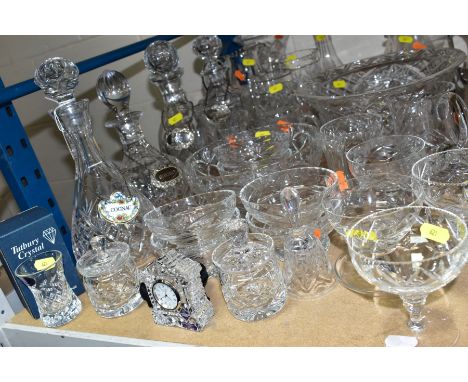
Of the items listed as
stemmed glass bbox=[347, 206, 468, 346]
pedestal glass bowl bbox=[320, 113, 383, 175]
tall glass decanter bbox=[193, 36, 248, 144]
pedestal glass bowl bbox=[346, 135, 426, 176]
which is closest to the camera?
stemmed glass bbox=[347, 206, 468, 346]

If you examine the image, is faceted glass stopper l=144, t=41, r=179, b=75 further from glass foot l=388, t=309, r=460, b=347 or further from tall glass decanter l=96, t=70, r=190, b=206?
glass foot l=388, t=309, r=460, b=347

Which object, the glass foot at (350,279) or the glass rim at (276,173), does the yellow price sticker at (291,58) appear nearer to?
the glass rim at (276,173)

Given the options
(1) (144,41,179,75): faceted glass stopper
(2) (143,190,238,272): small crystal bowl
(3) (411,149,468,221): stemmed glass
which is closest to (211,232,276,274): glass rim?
(2) (143,190,238,272): small crystal bowl

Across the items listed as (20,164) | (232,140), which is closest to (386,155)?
(232,140)

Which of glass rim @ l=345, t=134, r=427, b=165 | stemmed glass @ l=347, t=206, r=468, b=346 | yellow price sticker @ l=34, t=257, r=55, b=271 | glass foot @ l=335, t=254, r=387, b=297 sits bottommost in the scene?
glass foot @ l=335, t=254, r=387, b=297

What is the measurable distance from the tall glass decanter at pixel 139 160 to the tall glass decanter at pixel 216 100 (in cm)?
27

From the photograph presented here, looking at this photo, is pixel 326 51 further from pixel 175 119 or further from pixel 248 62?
pixel 175 119

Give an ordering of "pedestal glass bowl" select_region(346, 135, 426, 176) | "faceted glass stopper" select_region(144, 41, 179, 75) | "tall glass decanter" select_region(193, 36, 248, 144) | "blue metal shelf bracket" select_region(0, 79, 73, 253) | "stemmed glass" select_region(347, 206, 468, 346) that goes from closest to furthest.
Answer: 1. "stemmed glass" select_region(347, 206, 468, 346)
2. "pedestal glass bowl" select_region(346, 135, 426, 176)
3. "blue metal shelf bracket" select_region(0, 79, 73, 253)
4. "faceted glass stopper" select_region(144, 41, 179, 75)
5. "tall glass decanter" select_region(193, 36, 248, 144)

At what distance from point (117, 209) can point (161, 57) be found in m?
0.49

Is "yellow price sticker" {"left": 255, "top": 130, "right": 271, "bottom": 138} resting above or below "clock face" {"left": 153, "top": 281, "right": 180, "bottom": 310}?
above

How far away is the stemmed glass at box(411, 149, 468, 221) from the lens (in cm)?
91

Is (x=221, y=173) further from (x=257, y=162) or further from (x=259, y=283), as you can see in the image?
(x=259, y=283)

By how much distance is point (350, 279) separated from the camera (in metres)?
0.97

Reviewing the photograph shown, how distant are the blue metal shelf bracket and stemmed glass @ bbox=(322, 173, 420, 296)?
1.98 feet
